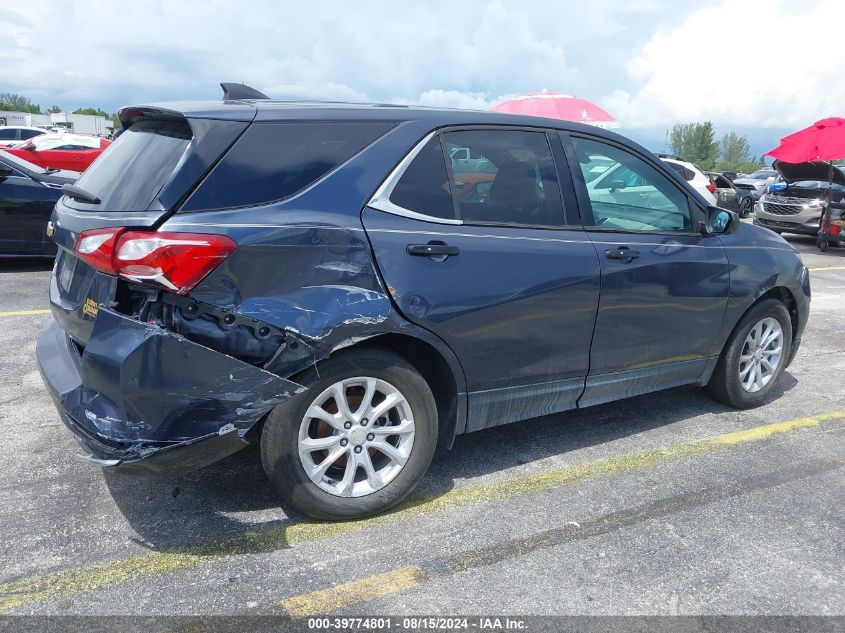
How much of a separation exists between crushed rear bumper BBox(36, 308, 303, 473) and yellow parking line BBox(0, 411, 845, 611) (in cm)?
40

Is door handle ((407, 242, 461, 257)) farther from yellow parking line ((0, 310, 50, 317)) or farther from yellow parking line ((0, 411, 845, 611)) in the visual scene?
yellow parking line ((0, 310, 50, 317))

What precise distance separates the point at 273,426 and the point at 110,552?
0.82 meters

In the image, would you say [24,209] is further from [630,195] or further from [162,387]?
[630,195]

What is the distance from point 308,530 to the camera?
318 cm

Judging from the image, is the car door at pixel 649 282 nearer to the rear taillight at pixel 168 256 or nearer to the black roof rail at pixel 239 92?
the black roof rail at pixel 239 92

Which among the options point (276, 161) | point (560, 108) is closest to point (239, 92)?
point (276, 161)

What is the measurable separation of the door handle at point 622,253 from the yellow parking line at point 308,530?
110 centimetres

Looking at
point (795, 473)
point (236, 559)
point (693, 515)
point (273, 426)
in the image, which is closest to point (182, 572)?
point (236, 559)

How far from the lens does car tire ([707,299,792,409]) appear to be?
4.67 meters

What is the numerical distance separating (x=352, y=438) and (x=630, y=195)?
2112 millimetres

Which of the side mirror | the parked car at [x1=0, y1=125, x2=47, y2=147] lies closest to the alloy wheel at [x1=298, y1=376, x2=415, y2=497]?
the side mirror

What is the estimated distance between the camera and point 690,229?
4.31 m

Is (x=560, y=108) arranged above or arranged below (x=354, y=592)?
above

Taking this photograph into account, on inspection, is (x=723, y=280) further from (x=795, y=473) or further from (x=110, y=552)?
(x=110, y=552)
